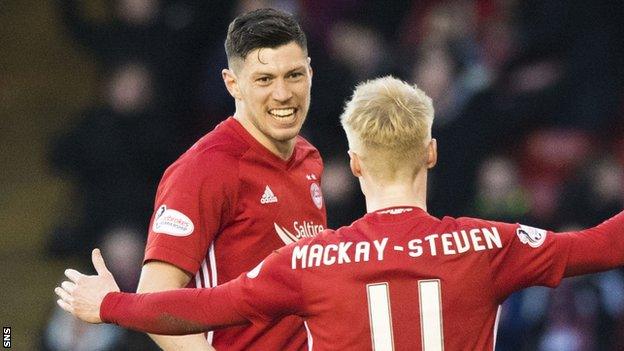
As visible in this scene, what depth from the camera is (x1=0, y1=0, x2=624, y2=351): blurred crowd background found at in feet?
18.5

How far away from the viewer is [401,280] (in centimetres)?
227

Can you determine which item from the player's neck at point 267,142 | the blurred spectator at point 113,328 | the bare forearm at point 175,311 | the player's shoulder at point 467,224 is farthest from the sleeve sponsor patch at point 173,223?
the blurred spectator at point 113,328

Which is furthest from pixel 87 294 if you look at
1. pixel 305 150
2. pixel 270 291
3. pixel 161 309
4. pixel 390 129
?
pixel 305 150

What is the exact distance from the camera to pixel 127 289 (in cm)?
562

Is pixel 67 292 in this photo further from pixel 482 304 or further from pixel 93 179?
pixel 93 179

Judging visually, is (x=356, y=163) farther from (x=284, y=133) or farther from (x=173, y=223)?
(x=284, y=133)

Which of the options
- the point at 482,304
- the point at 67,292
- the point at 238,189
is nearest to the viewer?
the point at 482,304

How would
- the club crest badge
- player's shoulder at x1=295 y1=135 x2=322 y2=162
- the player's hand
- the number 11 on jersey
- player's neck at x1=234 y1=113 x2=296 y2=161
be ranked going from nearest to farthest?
1. the number 11 on jersey
2. the player's hand
3. player's neck at x1=234 y1=113 x2=296 y2=161
4. the club crest badge
5. player's shoulder at x1=295 y1=135 x2=322 y2=162

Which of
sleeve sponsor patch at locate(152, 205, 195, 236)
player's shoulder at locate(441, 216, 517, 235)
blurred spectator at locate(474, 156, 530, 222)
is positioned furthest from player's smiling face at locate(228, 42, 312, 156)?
blurred spectator at locate(474, 156, 530, 222)

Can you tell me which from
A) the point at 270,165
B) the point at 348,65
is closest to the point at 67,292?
the point at 270,165

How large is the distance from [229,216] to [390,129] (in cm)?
89

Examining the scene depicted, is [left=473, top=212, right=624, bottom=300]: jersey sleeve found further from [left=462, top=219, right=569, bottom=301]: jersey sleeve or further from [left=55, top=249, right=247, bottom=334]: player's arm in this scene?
[left=55, top=249, right=247, bottom=334]: player's arm

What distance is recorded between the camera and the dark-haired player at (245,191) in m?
2.94

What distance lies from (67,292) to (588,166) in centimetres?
390
